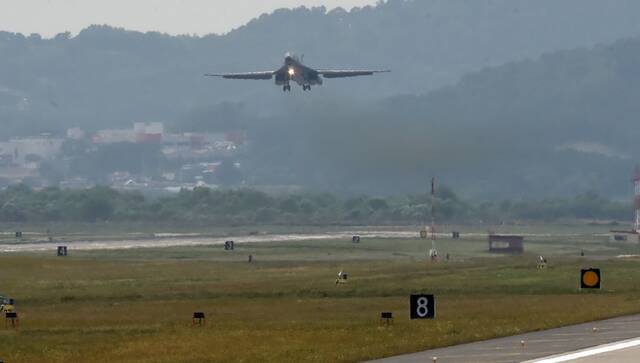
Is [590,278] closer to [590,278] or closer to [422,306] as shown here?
[590,278]

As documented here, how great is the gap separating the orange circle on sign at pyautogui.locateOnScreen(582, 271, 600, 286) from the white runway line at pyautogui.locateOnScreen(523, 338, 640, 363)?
70.3 feet

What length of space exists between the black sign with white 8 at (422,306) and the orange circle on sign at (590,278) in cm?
1446

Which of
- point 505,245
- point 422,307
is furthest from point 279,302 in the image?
point 505,245

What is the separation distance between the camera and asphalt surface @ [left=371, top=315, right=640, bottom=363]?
166 feet

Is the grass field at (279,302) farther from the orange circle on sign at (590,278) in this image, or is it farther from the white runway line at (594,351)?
the white runway line at (594,351)

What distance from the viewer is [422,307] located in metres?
62.7

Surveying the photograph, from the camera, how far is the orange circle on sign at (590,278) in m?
76.2

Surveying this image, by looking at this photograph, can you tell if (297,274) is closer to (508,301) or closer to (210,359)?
(508,301)

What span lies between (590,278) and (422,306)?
16802mm

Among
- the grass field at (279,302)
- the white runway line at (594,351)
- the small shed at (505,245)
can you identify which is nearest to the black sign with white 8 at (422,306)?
the grass field at (279,302)

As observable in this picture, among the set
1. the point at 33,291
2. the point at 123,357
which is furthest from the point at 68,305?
the point at 123,357

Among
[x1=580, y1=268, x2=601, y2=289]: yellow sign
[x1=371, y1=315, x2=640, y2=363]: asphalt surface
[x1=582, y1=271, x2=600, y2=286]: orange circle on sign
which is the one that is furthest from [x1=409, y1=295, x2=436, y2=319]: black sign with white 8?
[x1=582, y1=271, x2=600, y2=286]: orange circle on sign

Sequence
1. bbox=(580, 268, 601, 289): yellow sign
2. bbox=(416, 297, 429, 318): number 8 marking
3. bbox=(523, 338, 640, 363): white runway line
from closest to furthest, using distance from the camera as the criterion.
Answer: bbox=(523, 338, 640, 363): white runway line, bbox=(416, 297, 429, 318): number 8 marking, bbox=(580, 268, 601, 289): yellow sign

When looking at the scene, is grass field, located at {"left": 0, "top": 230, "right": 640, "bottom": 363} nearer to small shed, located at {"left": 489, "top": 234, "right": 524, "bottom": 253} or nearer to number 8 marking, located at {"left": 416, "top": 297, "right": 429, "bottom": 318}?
number 8 marking, located at {"left": 416, "top": 297, "right": 429, "bottom": 318}
